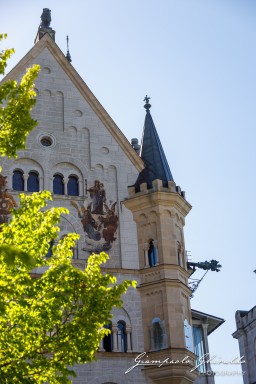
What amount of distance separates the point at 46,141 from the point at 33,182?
2115 mm

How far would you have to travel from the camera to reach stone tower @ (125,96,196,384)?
2666 cm

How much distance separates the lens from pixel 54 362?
1508 cm

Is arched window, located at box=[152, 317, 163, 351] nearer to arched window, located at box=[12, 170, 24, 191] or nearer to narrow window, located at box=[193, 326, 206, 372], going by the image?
narrow window, located at box=[193, 326, 206, 372]

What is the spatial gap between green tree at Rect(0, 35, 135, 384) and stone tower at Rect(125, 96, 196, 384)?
1107cm

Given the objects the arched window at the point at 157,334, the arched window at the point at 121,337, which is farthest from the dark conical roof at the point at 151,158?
the arched window at the point at 121,337

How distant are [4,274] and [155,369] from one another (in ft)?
41.7

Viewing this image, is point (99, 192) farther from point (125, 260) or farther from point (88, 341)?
point (88, 341)

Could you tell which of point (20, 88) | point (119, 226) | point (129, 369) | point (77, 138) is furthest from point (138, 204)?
point (20, 88)

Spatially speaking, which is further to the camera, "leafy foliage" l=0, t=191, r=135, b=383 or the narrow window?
the narrow window

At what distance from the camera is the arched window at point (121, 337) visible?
88.3 ft

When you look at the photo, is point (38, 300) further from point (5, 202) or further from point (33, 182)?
point (33, 182)

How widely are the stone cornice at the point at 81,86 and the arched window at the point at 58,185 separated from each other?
3.43 metres

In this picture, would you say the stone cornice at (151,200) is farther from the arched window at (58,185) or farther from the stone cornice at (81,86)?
the arched window at (58,185)

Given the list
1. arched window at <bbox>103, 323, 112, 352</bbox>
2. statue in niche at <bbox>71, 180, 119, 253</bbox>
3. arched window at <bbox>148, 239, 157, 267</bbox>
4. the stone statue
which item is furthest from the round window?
arched window at <bbox>103, 323, 112, 352</bbox>
